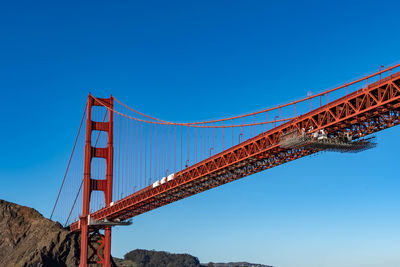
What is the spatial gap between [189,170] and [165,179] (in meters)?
6.06

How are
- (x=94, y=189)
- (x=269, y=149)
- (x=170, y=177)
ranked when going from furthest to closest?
1. (x=94, y=189)
2. (x=170, y=177)
3. (x=269, y=149)

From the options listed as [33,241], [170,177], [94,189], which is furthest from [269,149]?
[33,241]

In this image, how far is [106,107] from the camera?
93625 mm

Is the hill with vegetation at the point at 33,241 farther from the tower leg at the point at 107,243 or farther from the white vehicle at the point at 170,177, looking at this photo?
the white vehicle at the point at 170,177

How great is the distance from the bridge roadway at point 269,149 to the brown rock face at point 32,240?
2193 cm

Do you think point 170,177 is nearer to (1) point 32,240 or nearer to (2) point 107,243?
(2) point 107,243

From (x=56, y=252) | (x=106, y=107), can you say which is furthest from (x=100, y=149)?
(x=56, y=252)

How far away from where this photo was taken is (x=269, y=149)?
160ft

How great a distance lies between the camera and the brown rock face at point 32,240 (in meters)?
97.4

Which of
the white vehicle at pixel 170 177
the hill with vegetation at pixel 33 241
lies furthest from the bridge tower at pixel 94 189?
the white vehicle at pixel 170 177

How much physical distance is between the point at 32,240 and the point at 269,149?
6689cm

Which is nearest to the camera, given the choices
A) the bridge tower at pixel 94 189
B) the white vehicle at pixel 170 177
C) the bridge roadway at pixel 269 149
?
the bridge roadway at pixel 269 149

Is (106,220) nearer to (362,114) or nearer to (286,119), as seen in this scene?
(286,119)

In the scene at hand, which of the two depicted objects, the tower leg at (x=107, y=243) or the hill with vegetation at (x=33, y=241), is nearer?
the tower leg at (x=107, y=243)
